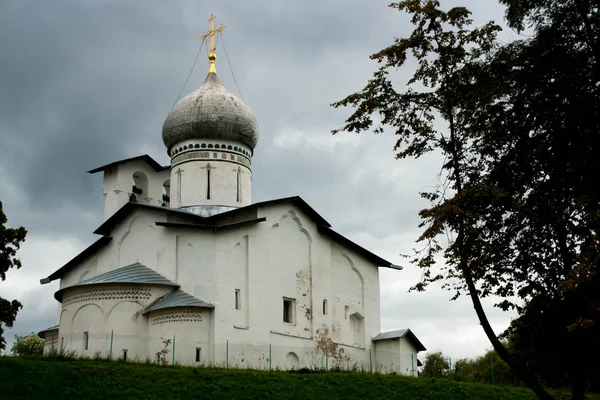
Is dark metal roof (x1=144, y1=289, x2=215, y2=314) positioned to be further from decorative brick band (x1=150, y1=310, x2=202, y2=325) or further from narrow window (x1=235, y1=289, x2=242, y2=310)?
narrow window (x1=235, y1=289, x2=242, y2=310)

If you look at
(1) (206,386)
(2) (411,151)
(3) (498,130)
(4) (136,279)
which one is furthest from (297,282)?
(3) (498,130)

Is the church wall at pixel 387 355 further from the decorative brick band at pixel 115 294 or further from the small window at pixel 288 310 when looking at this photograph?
the decorative brick band at pixel 115 294

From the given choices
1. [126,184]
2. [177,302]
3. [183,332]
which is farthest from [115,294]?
[126,184]

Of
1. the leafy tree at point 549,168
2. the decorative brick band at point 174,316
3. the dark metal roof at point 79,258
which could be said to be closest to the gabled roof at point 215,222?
the dark metal roof at point 79,258

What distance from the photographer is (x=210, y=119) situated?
81.4 feet

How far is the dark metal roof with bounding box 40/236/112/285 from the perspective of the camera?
23.8 metres

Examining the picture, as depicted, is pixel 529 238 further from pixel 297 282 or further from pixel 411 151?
pixel 297 282

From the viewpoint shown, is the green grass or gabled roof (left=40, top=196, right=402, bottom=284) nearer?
the green grass

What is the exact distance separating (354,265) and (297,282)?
130 inches

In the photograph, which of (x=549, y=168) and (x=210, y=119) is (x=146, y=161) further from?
(x=549, y=168)

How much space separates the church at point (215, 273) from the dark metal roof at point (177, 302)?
52 mm

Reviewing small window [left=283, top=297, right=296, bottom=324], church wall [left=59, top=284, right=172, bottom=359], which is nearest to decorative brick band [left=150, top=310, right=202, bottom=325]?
church wall [left=59, top=284, right=172, bottom=359]

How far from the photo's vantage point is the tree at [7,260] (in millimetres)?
23250

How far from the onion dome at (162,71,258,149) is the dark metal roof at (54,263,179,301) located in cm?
540
